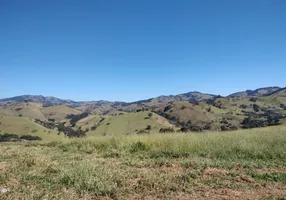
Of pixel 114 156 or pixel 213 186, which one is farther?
pixel 114 156

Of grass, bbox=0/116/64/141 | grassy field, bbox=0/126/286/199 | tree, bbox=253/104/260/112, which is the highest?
tree, bbox=253/104/260/112

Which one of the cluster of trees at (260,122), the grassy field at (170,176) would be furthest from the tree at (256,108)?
the grassy field at (170,176)

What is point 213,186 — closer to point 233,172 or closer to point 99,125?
point 233,172

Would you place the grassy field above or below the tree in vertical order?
below

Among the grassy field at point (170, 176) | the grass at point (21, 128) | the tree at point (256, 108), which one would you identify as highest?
the tree at point (256, 108)

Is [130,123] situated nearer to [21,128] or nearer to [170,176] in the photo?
[21,128]

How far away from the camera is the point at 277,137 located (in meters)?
11.8

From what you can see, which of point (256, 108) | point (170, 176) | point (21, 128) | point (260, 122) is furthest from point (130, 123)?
point (170, 176)

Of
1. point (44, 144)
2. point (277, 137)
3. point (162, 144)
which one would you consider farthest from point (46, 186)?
point (44, 144)

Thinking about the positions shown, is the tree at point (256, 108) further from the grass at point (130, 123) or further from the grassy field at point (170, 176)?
the grassy field at point (170, 176)

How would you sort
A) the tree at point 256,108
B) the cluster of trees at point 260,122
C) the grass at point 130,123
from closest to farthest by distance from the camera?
1. the cluster of trees at point 260,122
2. the grass at point 130,123
3. the tree at point 256,108

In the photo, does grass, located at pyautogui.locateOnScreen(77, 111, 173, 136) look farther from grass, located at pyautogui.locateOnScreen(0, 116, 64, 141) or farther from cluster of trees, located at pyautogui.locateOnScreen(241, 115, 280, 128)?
cluster of trees, located at pyautogui.locateOnScreen(241, 115, 280, 128)

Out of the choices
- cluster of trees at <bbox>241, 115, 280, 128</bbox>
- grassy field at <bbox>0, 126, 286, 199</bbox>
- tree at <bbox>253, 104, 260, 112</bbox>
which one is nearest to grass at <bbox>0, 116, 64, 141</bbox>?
cluster of trees at <bbox>241, 115, 280, 128</bbox>

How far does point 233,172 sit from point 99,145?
27.4 feet
